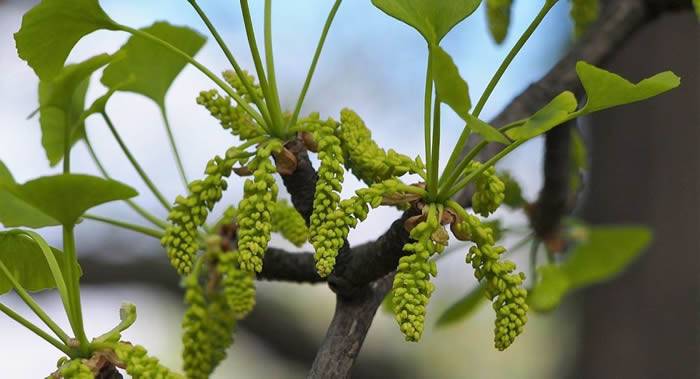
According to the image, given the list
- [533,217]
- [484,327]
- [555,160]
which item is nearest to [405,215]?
[555,160]

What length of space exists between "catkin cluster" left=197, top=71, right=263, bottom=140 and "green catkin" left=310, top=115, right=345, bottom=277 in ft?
0.27

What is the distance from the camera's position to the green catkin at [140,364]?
0.66 meters

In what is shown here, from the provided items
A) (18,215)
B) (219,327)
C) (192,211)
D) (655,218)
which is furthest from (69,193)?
(655,218)

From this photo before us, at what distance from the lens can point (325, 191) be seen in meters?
0.66

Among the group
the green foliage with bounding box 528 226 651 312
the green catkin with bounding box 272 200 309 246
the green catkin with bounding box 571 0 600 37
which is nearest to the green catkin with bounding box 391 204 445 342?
the green catkin with bounding box 272 200 309 246

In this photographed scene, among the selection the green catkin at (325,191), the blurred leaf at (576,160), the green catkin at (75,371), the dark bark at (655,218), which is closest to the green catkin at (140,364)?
the green catkin at (75,371)

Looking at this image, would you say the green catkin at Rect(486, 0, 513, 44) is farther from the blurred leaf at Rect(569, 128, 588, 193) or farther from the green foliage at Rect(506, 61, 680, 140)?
the green foliage at Rect(506, 61, 680, 140)

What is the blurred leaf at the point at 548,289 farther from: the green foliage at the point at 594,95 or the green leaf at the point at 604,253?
the green foliage at the point at 594,95

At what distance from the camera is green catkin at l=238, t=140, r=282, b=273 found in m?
0.63

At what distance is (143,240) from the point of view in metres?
2.51

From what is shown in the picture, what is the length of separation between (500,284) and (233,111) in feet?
0.84

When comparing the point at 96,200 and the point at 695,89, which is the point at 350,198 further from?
the point at 695,89

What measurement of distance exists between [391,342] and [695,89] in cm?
127

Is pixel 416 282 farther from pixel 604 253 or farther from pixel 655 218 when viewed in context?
pixel 655 218
